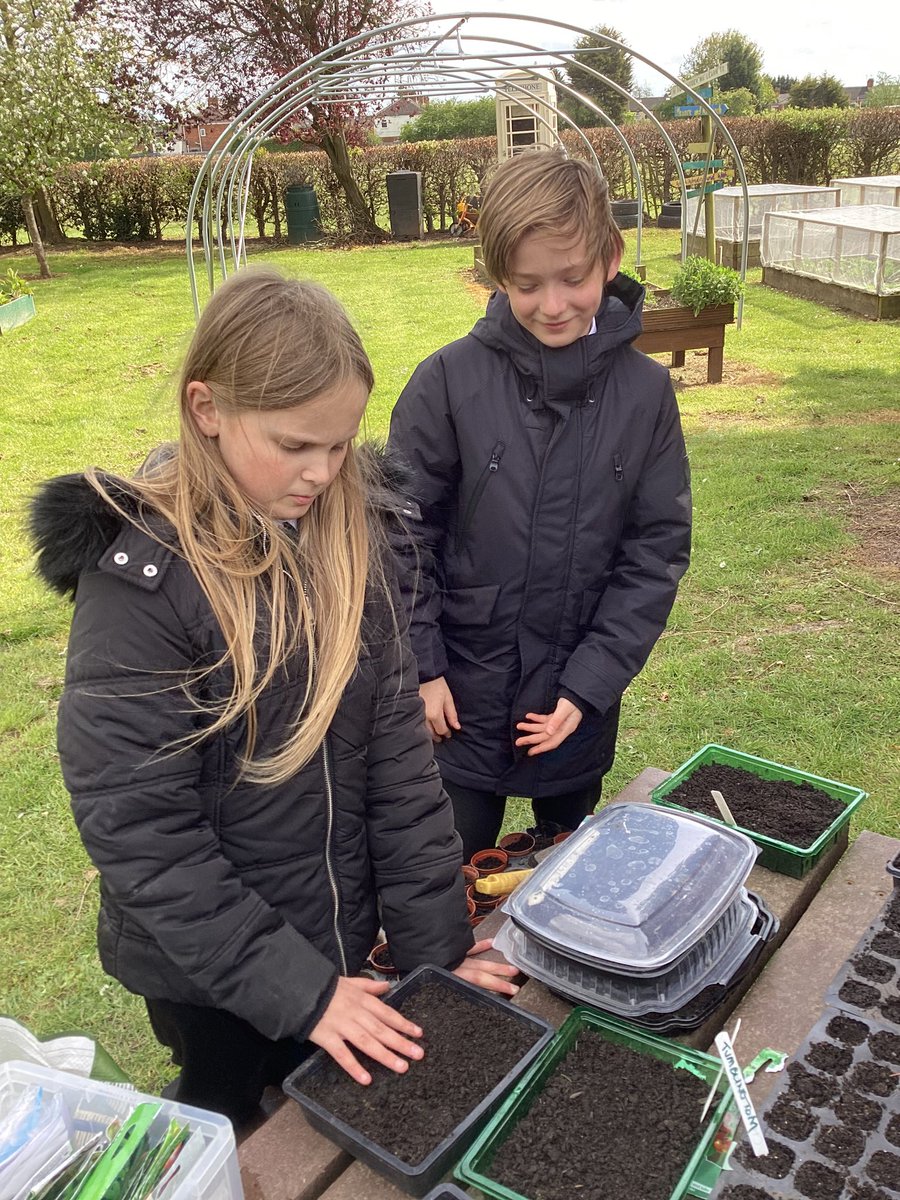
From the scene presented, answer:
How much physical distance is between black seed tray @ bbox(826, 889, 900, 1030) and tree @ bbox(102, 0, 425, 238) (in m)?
18.5

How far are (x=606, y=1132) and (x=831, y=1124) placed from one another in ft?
0.84

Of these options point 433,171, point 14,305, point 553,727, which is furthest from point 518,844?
point 433,171

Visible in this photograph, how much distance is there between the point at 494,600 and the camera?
1887mm

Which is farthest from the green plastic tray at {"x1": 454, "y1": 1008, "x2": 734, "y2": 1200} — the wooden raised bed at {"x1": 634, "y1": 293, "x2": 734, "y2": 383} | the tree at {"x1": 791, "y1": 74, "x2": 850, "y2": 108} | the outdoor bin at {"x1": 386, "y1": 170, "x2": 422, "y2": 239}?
the tree at {"x1": 791, "y1": 74, "x2": 850, "y2": 108}

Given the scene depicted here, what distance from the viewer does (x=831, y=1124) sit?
43.3 inches

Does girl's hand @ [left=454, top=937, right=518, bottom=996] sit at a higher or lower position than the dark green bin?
lower

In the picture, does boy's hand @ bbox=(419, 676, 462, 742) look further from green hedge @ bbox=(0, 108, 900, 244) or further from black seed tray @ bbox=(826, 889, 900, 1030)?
green hedge @ bbox=(0, 108, 900, 244)

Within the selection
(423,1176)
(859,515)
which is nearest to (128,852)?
(423,1176)

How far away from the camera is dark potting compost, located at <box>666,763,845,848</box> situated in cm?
166

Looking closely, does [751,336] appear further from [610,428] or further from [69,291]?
[69,291]

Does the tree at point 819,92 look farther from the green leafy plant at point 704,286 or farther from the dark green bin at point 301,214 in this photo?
the green leafy plant at point 704,286

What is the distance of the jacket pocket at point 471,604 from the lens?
1.89 m

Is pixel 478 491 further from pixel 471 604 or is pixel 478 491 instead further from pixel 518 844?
pixel 518 844

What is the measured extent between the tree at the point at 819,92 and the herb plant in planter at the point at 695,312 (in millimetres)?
29408
